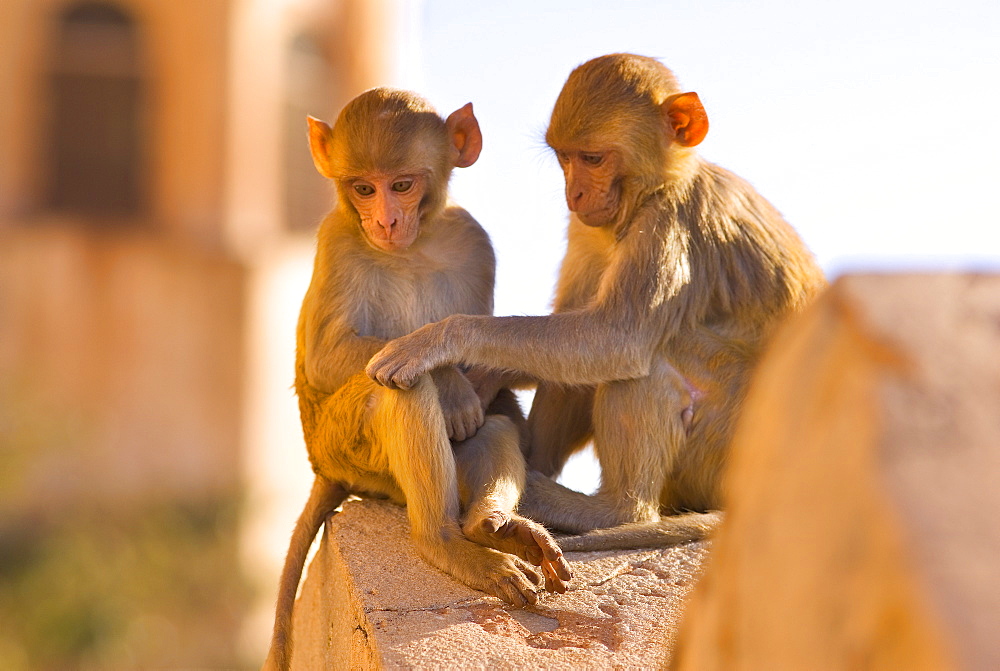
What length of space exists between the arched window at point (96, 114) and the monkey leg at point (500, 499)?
1338cm

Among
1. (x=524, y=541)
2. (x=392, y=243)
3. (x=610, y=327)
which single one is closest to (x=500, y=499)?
(x=524, y=541)

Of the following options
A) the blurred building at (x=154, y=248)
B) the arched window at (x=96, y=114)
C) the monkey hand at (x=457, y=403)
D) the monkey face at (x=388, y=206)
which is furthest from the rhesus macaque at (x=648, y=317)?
the arched window at (x=96, y=114)

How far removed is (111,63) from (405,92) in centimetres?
1312

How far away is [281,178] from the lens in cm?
1695

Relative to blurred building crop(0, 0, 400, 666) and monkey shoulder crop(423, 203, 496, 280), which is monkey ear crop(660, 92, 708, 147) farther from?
blurred building crop(0, 0, 400, 666)

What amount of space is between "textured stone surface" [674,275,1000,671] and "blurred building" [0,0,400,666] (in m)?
14.1

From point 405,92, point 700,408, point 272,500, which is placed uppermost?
point 405,92

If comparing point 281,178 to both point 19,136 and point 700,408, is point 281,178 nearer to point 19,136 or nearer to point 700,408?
point 19,136

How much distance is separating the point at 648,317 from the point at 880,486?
108 inches

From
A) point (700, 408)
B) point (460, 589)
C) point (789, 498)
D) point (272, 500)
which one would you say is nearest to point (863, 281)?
→ point (789, 498)

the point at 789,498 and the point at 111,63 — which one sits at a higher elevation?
the point at 111,63

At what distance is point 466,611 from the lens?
3631 millimetres

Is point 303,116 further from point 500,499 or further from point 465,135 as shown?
point 500,499

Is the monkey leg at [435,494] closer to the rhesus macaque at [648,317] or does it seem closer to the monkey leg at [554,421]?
the rhesus macaque at [648,317]
